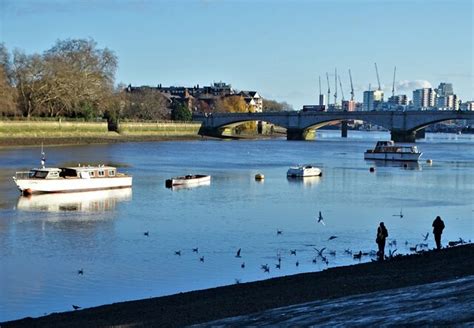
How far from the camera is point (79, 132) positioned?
10619 centimetres

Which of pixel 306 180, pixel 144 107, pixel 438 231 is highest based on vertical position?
pixel 144 107

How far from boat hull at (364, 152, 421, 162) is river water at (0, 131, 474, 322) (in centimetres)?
2522

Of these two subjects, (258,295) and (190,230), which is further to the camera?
(190,230)

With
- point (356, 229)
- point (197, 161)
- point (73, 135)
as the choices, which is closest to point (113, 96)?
point (73, 135)

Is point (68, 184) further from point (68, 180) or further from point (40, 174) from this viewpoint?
point (40, 174)

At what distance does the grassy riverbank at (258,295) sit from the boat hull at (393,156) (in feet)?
203

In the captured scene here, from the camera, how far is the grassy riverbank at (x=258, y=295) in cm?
1472

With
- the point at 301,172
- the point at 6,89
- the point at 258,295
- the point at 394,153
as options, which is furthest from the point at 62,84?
the point at 258,295

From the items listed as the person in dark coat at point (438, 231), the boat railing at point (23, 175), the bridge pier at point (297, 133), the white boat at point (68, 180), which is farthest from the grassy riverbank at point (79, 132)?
the person in dark coat at point (438, 231)

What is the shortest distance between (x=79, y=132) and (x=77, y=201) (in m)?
68.9

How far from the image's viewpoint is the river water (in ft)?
64.0

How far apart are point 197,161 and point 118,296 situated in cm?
5560

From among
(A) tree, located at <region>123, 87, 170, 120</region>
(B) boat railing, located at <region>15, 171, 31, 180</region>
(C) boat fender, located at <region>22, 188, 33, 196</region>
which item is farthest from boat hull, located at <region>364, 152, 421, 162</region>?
(A) tree, located at <region>123, 87, 170, 120</region>

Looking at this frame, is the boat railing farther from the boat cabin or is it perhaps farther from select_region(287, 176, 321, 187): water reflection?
select_region(287, 176, 321, 187): water reflection
